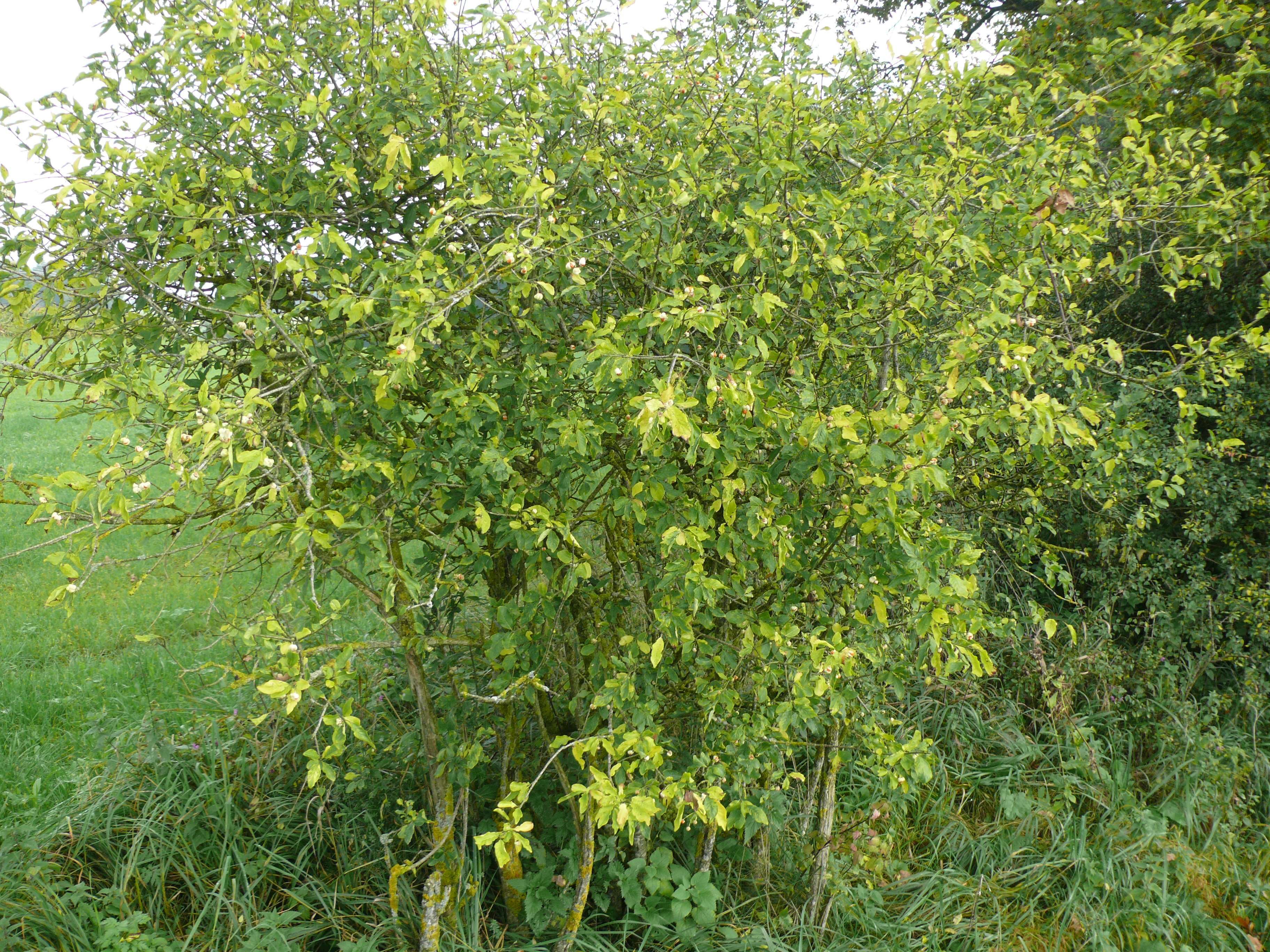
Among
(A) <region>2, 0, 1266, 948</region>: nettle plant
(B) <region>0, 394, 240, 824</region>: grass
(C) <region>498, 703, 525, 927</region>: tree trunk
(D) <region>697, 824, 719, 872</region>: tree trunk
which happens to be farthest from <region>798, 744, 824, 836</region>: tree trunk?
(B) <region>0, 394, 240, 824</region>: grass

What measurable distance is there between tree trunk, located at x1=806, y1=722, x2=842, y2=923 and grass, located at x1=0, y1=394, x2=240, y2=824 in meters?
2.10

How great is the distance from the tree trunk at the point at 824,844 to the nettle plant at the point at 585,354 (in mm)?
214

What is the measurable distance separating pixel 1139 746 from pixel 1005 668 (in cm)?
66

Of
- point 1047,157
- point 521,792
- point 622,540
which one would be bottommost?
point 521,792

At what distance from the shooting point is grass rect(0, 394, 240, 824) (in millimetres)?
4012

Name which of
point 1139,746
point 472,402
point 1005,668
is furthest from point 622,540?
point 1139,746

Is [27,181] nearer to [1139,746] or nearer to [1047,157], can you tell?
[1047,157]

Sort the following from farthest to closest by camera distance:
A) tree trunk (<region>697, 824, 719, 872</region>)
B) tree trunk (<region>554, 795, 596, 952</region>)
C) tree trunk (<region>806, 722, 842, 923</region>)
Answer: tree trunk (<region>806, 722, 842, 923</region>), tree trunk (<region>697, 824, 719, 872</region>), tree trunk (<region>554, 795, 596, 952</region>)

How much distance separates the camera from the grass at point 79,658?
4.01 meters

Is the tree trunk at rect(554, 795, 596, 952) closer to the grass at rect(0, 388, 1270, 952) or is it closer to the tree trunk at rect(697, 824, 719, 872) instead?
the grass at rect(0, 388, 1270, 952)

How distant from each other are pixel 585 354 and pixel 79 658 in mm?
4506

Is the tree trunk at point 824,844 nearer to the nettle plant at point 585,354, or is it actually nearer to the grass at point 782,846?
the grass at point 782,846

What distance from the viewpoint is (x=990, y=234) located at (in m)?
2.92

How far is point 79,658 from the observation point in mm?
5363
